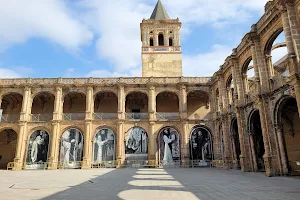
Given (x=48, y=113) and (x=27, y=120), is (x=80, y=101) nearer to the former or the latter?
(x=48, y=113)

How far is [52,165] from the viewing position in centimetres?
2270

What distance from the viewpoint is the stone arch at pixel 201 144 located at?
23281 mm

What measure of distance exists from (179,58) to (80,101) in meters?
14.6

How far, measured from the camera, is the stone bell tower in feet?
106

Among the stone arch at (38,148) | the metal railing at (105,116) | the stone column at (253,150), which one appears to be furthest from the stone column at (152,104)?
the stone arch at (38,148)

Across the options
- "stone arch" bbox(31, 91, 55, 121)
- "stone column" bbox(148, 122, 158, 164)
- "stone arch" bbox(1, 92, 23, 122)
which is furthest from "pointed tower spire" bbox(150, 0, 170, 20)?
"stone arch" bbox(1, 92, 23, 122)

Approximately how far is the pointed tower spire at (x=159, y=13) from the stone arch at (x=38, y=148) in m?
23.2

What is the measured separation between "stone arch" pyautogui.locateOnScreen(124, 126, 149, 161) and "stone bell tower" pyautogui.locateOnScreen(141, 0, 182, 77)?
10084 mm

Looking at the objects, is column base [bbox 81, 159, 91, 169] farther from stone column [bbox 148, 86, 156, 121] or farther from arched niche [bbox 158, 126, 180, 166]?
stone column [bbox 148, 86, 156, 121]

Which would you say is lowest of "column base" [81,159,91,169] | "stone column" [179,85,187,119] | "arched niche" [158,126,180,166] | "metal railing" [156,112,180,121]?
"column base" [81,159,91,169]

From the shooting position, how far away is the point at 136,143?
23.8 metres

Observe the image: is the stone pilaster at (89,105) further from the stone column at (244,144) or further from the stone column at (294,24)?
the stone column at (294,24)


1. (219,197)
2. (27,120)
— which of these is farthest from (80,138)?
(219,197)

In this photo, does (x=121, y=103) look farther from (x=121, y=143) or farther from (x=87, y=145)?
(x=87, y=145)
